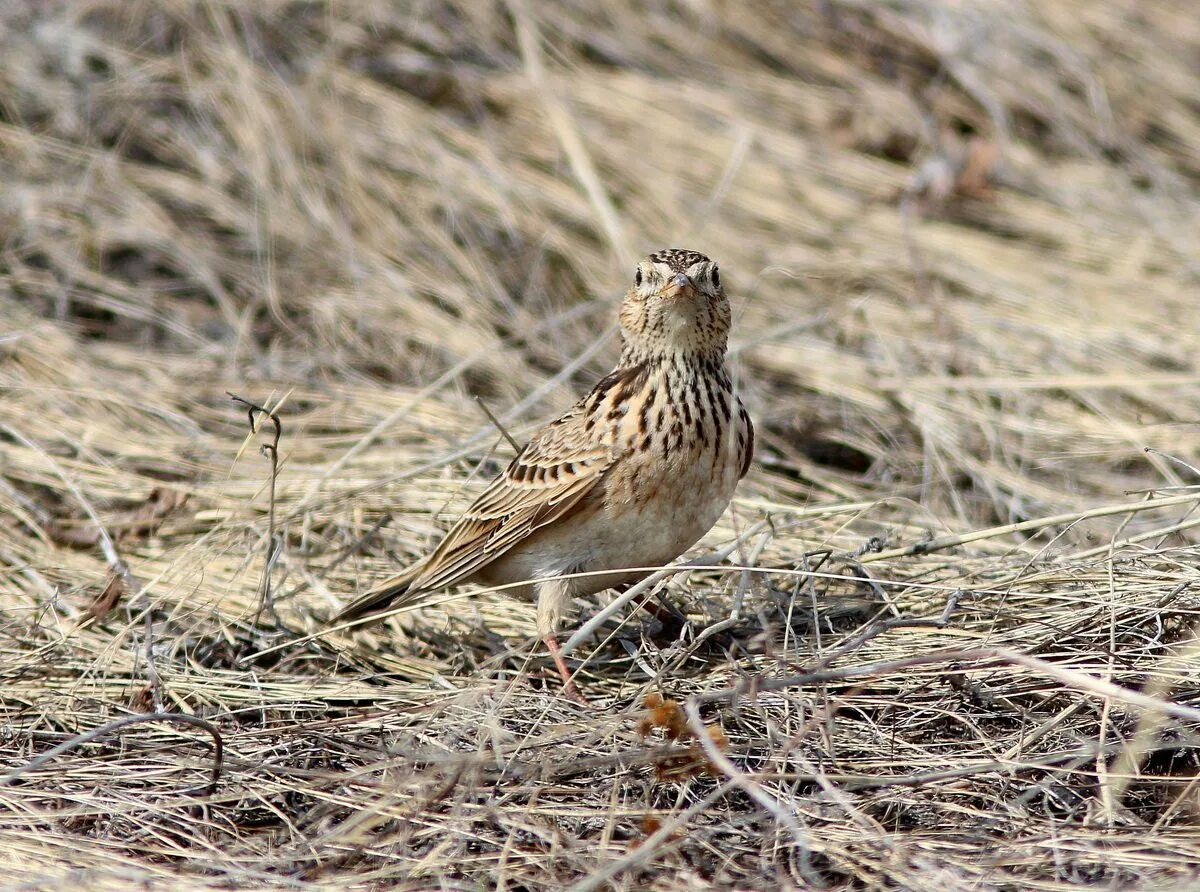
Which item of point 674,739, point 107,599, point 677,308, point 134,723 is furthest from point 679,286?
point 107,599

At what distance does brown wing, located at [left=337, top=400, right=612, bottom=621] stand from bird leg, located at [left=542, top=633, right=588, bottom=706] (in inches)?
14.5

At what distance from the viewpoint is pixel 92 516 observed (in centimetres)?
556

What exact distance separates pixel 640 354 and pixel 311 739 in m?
1.63

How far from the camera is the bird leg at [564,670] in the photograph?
4.49m

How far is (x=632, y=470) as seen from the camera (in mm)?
4516

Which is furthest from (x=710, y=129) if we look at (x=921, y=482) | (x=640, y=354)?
(x=640, y=354)

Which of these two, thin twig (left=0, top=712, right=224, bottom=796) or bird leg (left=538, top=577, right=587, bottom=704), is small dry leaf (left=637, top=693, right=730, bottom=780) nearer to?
bird leg (left=538, top=577, right=587, bottom=704)

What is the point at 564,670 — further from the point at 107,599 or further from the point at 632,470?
the point at 107,599

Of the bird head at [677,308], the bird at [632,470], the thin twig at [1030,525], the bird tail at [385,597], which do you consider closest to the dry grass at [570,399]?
the thin twig at [1030,525]

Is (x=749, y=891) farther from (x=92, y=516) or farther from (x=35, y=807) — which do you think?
(x=92, y=516)

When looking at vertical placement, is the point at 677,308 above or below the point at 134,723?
above

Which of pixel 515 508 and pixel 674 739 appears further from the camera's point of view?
pixel 515 508

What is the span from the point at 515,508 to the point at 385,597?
575mm

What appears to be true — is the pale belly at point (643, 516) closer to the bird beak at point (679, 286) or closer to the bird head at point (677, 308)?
the bird head at point (677, 308)
